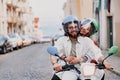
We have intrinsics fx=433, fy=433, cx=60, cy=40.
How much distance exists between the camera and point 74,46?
541 cm

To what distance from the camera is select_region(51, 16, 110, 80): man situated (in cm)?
530

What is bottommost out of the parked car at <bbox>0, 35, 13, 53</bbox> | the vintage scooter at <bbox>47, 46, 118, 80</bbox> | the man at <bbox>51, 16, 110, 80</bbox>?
the parked car at <bbox>0, 35, 13, 53</bbox>

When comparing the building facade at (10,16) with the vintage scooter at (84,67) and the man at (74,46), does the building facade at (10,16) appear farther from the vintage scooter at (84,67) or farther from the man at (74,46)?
the vintage scooter at (84,67)

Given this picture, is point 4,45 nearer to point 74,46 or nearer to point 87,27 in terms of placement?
point 87,27

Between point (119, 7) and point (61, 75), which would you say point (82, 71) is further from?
point (119, 7)

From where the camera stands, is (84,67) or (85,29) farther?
(85,29)

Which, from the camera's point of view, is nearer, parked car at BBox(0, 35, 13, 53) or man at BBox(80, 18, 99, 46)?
man at BBox(80, 18, 99, 46)

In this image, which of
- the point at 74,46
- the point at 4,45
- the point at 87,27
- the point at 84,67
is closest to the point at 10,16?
the point at 4,45

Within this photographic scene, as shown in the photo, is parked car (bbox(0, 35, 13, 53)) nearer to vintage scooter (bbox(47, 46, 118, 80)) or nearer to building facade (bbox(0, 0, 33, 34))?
building facade (bbox(0, 0, 33, 34))

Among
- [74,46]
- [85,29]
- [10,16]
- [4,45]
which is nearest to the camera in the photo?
[74,46]

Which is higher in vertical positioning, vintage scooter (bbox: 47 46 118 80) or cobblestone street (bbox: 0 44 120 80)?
vintage scooter (bbox: 47 46 118 80)

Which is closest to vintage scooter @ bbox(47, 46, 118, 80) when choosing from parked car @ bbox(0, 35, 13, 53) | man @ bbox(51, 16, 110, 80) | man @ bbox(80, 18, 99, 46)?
man @ bbox(51, 16, 110, 80)

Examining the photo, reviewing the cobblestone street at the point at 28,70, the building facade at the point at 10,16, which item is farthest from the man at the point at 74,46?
the building facade at the point at 10,16

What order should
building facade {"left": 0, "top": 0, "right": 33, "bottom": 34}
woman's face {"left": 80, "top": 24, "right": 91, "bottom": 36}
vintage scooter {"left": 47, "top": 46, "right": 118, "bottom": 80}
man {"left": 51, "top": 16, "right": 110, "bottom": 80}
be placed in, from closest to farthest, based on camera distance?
vintage scooter {"left": 47, "top": 46, "right": 118, "bottom": 80} → man {"left": 51, "top": 16, "right": 110, "bottom": 80} → woman's face {"left": 80, "top": 24, "right": 91, "bottom": 36} → building facade {"left": 0, "top": 0, "right": 33, "bottom": 34}
